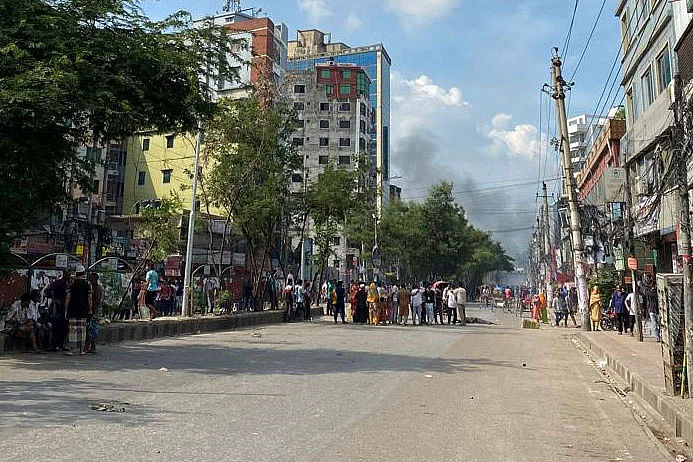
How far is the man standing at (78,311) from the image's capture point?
13.2 meters

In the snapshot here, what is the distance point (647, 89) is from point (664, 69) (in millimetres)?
2145

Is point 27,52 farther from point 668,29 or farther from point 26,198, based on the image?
point 668,29

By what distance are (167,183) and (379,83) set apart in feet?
192

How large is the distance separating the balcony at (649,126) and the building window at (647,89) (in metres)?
0.35

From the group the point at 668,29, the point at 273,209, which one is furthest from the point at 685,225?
the point at 273,209

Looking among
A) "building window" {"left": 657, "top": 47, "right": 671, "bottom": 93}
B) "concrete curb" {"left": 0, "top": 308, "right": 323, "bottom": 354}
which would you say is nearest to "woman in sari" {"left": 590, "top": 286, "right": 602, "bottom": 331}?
"building window" {"left": 657, "top": 47, "right": 671, "bottom": 93}

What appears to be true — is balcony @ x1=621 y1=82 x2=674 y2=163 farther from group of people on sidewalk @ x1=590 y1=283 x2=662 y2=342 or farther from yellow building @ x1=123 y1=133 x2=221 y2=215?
yellow building @ x1=123 y1=133 x2=221 y2=215

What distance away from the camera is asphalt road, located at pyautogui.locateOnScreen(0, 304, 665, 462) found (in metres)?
6.03

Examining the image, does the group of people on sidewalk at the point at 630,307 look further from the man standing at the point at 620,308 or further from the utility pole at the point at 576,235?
the utility pole at the point at 576,235

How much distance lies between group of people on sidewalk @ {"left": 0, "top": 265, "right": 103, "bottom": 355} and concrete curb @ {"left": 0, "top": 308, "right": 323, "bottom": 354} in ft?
1.15

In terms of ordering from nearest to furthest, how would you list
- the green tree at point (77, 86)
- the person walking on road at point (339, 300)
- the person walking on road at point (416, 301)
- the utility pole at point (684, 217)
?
the utility pole at point (684, 217), the green tree at point (77, 86), the person walking on road at point (339, 300), the person walking on road at point (416, 301)

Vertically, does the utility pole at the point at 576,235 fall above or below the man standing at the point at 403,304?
above

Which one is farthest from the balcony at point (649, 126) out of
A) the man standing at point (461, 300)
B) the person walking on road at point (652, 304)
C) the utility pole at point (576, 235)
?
the man standing at point (461, 300)

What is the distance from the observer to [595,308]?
78.8ft
